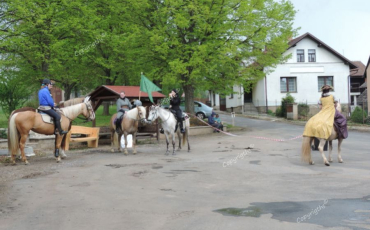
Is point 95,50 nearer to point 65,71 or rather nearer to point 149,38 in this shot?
point 65,71

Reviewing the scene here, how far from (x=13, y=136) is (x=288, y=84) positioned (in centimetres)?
3781

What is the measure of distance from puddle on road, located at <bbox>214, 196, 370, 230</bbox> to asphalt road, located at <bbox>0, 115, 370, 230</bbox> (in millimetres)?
15

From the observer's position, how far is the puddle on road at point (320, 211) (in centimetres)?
579

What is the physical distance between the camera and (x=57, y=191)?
8422mm

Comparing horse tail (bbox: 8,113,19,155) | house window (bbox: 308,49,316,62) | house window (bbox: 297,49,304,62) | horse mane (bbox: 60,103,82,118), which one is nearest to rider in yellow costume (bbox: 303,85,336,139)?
horse mane (bbox: 60,103,82,118)

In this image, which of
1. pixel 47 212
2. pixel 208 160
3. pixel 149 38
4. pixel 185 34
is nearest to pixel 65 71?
pixel 149 38

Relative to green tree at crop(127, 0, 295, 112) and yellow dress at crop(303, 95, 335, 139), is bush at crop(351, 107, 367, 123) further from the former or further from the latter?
yellow dress at crop(303, 95, 335, 139)

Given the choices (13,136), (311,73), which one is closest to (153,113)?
(13,136)

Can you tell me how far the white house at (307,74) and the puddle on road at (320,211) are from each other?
1529 inches

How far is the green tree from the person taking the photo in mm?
23297

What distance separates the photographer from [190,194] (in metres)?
8.04

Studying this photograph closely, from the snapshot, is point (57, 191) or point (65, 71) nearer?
point (57, 191)

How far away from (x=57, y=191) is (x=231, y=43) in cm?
1733

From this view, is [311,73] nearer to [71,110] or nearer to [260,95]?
[260,95]
